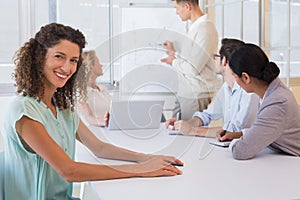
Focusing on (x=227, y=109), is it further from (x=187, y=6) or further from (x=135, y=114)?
(x=187, y=6)

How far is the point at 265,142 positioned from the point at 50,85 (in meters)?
0.82

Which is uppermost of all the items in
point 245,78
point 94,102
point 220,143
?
point 245,78

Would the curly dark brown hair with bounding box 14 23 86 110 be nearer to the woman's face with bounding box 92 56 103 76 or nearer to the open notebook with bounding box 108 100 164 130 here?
the open notebook with bounding box 108 100 164 130

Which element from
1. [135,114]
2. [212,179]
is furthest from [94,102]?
[212,179]

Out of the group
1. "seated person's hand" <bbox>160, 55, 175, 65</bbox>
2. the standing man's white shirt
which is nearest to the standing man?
the standing man's white shirt

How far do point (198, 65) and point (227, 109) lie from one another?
441 millimetres

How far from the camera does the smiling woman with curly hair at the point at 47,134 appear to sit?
1120mm

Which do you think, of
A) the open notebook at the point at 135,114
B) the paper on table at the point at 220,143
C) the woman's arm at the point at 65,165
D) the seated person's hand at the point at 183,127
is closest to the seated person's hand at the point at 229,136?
the paper on table at the point at 220,143

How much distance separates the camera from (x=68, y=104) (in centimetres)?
140

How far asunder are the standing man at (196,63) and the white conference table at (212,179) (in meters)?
0.88

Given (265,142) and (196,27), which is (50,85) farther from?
(196,27)

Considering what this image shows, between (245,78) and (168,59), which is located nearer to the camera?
(245,78)

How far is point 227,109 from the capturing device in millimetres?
2113

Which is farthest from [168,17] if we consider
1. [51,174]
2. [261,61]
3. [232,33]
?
[51,174]
